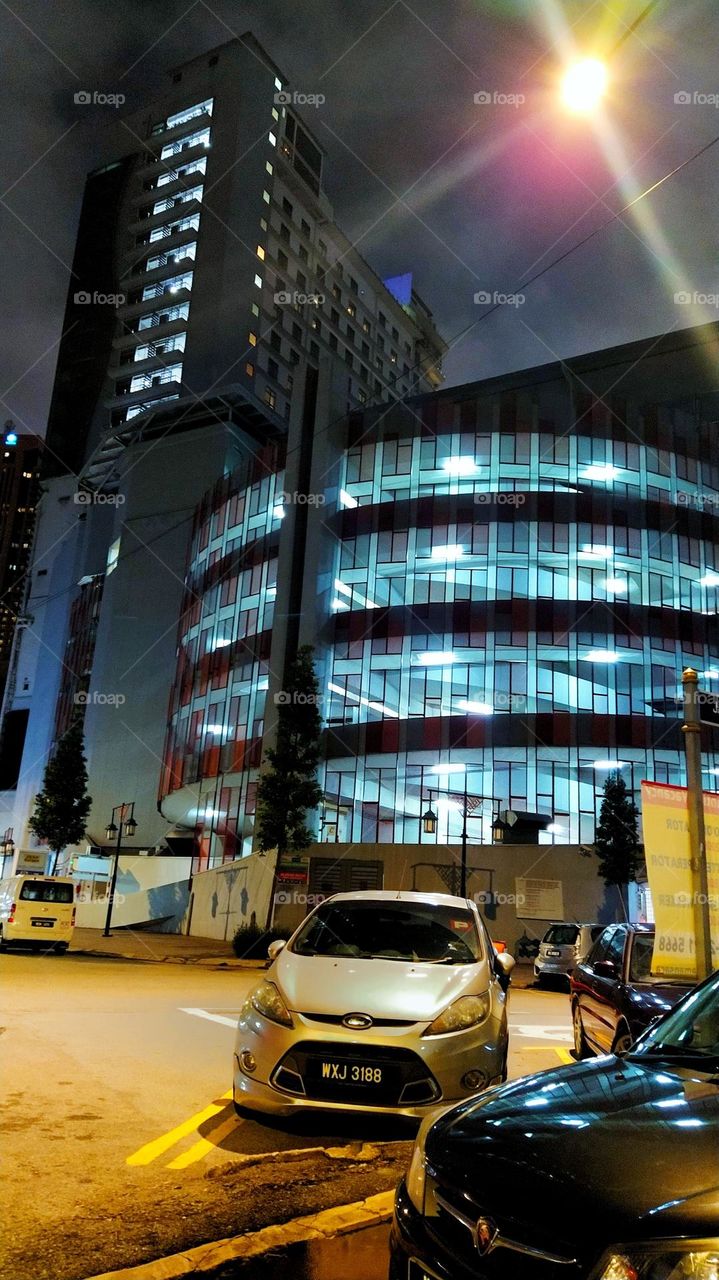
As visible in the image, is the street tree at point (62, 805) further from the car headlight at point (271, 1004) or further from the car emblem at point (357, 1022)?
the car emblem at point (357, 1022)

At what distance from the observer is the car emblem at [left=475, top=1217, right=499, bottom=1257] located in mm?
2357

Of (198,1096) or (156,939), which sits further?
(156,939)

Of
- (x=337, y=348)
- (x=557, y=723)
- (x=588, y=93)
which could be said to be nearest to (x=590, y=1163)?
(x=588, y=93)

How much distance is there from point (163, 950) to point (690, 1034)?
92.6ft

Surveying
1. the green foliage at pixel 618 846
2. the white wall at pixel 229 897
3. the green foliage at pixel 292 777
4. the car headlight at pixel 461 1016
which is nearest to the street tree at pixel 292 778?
the green foliage at pixel 292 777

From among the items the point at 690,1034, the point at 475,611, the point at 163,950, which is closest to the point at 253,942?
the point at 163,950

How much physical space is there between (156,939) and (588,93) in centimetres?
3348

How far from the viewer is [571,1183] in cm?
237

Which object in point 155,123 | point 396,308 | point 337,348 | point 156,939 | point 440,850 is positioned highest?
point 155,123

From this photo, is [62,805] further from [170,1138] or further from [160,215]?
[160,215]

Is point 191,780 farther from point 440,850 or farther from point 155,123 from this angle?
point 155,123

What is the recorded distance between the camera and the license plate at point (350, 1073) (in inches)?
206

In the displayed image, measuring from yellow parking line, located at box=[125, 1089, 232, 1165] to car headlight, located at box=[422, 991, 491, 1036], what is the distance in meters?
1.75

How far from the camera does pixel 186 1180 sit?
4695 millimetres
